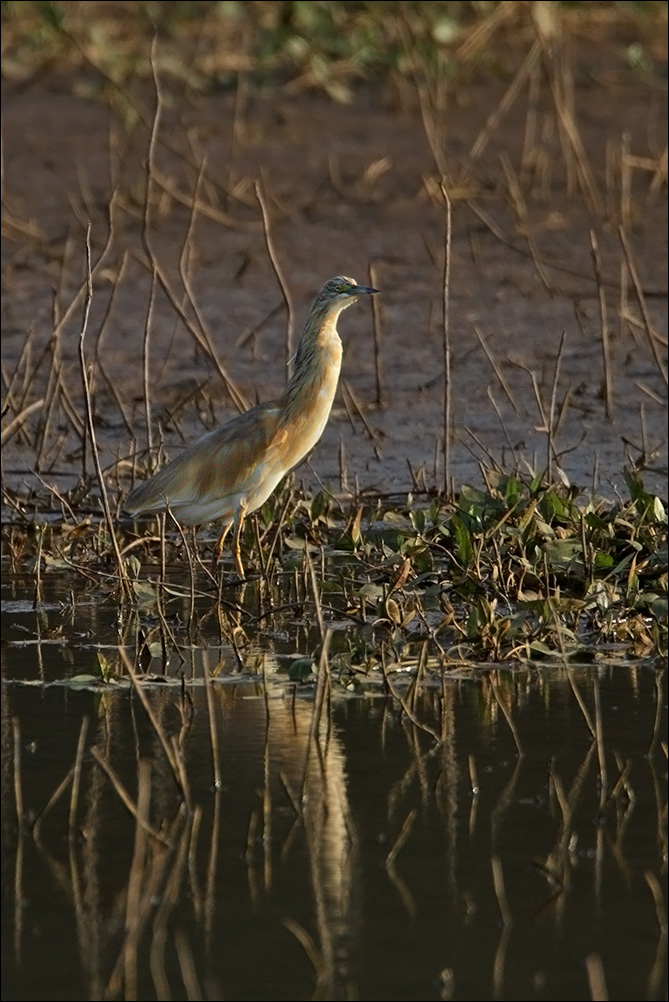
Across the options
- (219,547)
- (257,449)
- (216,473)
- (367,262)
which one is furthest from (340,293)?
(367,262)

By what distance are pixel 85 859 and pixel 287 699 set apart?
4.20 ft

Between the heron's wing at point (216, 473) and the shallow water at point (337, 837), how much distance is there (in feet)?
3.28

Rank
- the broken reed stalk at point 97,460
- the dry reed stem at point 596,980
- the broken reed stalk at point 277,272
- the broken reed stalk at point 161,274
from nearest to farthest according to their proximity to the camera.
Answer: the dry reed stem at point 596,980 < the broken reed stalk at point 97,460 < the broken reed stalk at point 161,274 < the broken reed stalk at point 277,272

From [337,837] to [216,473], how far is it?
2.43 meters

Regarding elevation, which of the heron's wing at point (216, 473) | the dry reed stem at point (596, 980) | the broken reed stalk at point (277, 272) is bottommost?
the dry reed stem at point (596, 980)

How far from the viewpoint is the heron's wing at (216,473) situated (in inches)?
260

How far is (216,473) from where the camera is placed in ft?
21.6

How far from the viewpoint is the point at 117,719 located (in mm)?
5199

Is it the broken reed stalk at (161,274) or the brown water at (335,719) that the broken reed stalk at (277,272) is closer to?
the broken reed stalk at (161,274)

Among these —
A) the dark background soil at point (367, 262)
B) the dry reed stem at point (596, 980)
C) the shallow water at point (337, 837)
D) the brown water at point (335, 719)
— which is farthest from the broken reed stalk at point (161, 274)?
the dry reed stem at point (596, 980)

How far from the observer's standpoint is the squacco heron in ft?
21.7

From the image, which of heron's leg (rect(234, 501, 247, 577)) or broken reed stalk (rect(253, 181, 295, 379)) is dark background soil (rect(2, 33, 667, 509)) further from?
heron's leg (rect(234, 501, 247, 577))

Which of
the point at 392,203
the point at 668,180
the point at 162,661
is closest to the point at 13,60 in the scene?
the point at 392,203

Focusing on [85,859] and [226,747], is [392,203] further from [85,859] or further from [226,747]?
[85,859]
